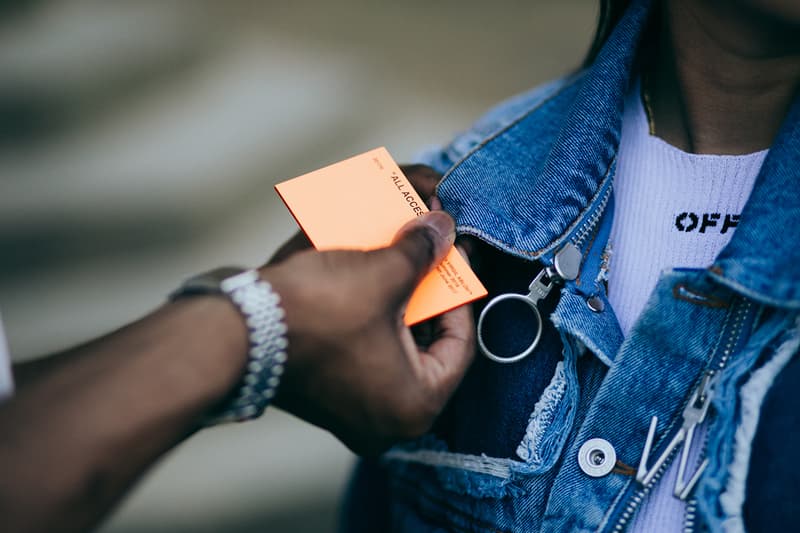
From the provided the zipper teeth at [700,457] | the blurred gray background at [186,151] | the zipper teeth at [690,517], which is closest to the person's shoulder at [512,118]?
the zipper teeth at [700,457]

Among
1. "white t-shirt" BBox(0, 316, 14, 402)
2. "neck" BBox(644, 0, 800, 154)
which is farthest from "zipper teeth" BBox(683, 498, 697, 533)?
"white t-shirt" BBox(0, 316, 14, 402)

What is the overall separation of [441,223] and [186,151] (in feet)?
4.48

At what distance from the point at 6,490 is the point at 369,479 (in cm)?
68

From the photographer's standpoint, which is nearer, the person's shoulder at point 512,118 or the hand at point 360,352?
the hand at point 360,352

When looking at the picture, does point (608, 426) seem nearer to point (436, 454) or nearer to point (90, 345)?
point (436, 454)

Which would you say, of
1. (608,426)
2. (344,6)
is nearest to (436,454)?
(608,426)

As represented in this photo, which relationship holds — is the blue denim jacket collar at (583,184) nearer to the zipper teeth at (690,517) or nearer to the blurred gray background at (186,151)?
the zipper teeth at (690,517)

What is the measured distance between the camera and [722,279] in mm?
744

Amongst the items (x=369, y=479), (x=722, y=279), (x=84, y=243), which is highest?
(x=84, y=243)

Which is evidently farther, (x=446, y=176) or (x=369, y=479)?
(x=369, y=479)

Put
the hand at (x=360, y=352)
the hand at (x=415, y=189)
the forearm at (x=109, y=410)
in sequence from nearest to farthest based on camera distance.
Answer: the forearm at (x=109, y=410) → the hand at (x=360, y=352) → the hand at (x=415, y=189)

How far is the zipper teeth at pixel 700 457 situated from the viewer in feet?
2.49

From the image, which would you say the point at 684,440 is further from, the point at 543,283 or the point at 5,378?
the point at 5,378

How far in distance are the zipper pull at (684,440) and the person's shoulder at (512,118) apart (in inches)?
17.6
